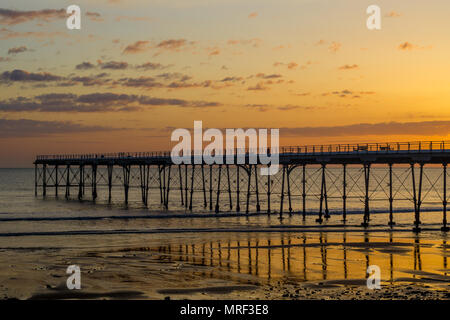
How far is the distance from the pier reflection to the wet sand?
4 centimetres

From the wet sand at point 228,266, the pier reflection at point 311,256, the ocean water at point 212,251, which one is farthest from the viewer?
the pier reflection at point 311,256

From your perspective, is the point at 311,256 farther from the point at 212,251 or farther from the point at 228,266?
the point at 212,251

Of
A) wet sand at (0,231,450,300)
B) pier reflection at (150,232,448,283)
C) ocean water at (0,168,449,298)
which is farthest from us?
pier reflection at (150,232,448,283)

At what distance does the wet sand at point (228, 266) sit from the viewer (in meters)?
20.8

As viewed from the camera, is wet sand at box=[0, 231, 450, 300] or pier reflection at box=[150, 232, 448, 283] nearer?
wet sand at box=[0, 231, 450, 300]

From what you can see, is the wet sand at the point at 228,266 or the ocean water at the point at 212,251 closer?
the wet sand at the point at 228,266

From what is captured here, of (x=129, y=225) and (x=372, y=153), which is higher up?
(x=372, y=153)

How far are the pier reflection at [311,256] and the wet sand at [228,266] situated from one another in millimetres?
45

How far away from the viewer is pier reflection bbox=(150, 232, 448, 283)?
24.1 metres

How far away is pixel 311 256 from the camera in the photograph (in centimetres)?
2828

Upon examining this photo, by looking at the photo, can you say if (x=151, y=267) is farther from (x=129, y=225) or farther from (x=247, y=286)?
(x=129, y=225)
